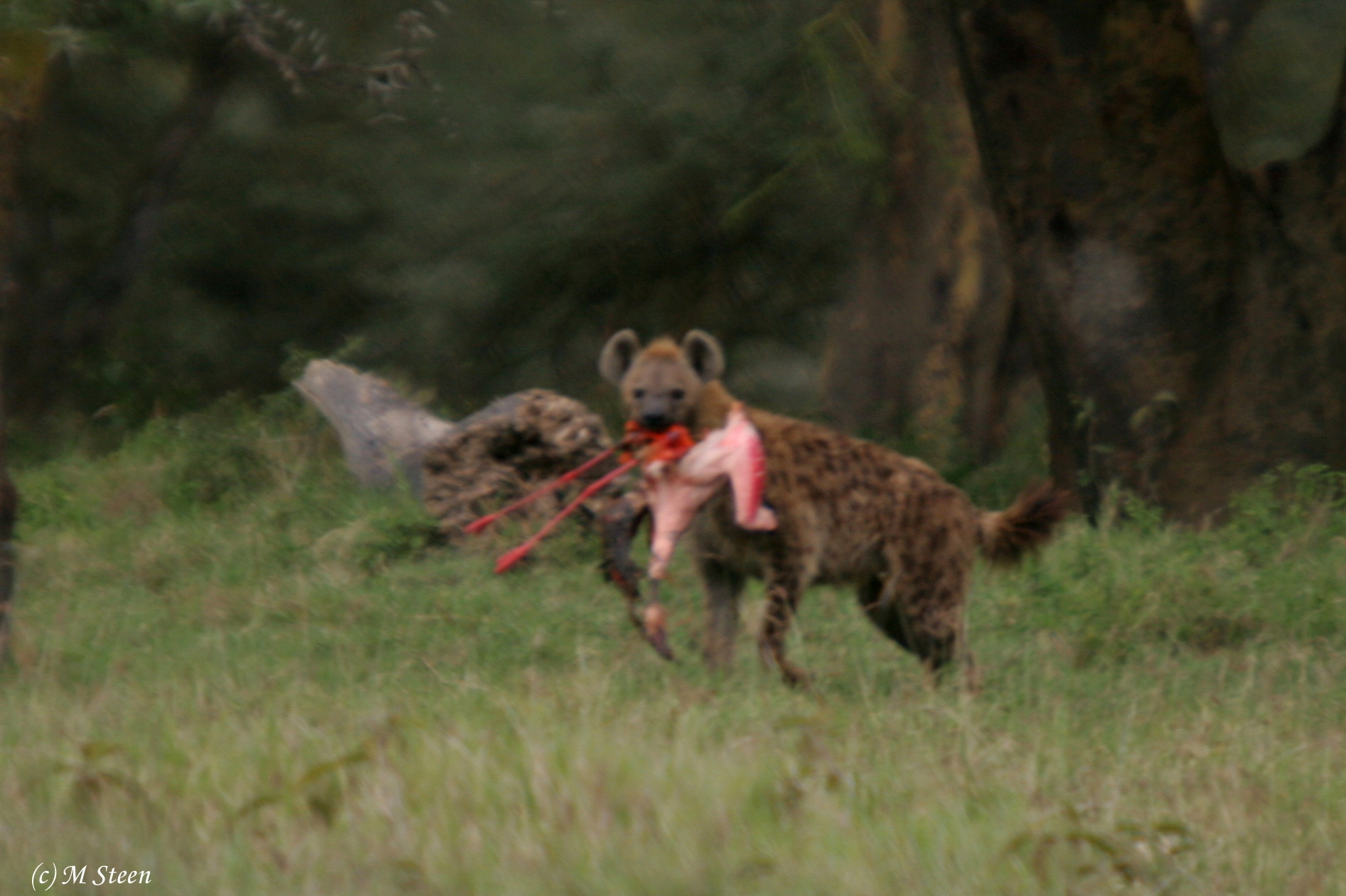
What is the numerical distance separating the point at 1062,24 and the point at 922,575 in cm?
244

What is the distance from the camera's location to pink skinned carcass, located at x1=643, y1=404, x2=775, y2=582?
4000 mm

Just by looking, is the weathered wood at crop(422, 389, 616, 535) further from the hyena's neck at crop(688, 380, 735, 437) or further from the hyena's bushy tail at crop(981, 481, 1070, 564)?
the hyena's bushy tail at crop(981, 481, 1070, 564)

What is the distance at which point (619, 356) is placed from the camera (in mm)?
4609

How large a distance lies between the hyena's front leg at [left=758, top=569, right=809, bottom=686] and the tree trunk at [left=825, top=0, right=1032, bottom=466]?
4.38 meters

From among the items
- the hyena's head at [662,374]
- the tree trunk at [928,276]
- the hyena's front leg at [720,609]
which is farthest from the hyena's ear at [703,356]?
the tree trunk at [928,276]

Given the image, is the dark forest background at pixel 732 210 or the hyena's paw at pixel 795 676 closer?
the hyena's paw at pixel 795 676

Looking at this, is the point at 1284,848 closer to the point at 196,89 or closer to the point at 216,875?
the point at 216,875

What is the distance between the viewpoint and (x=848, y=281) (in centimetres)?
942

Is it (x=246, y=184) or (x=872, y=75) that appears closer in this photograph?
(x=872, y=75)

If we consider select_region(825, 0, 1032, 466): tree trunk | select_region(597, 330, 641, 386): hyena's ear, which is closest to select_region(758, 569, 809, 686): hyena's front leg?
select_region(597, 330, 641, 386): hyena's ear

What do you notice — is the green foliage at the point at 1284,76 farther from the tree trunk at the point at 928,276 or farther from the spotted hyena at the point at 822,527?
the spotted hyena at the point at 822,527

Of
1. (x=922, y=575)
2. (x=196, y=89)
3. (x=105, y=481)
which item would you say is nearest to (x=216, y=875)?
(x=922, y=575)

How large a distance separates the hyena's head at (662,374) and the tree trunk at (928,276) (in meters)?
4.14

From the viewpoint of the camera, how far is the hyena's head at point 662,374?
171 inches
